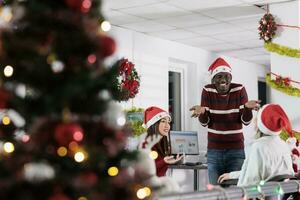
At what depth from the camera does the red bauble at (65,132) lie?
1215mm

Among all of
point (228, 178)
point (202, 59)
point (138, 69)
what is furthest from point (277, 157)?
point (202, 59)

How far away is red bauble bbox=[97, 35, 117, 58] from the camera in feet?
4.23

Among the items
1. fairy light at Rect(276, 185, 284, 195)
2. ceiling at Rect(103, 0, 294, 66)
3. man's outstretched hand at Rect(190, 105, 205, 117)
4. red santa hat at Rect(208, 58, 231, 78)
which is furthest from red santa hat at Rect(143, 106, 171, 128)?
fairy light at Rect(276, 185, 284, 195)

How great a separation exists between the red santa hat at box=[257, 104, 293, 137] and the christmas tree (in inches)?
81.8

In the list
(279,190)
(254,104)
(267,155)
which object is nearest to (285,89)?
(254,104)

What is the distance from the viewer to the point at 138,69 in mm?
7160

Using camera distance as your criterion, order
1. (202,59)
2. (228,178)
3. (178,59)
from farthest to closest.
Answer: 1. (202,59)
2. (178,59)
3. (228,178)

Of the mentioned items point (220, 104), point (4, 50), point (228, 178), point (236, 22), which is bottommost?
point (228, 178)

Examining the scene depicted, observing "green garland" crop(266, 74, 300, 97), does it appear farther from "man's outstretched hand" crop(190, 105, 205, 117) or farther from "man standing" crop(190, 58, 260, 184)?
"man's outstretched hand" crop(190, 105, 205, 117)

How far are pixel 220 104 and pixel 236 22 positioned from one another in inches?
86.4

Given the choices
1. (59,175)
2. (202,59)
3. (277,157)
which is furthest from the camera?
(202,59)

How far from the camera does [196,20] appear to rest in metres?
6.47

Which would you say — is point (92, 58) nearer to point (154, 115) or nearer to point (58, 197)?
point (58, 197)

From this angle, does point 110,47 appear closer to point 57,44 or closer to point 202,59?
point 57,44
